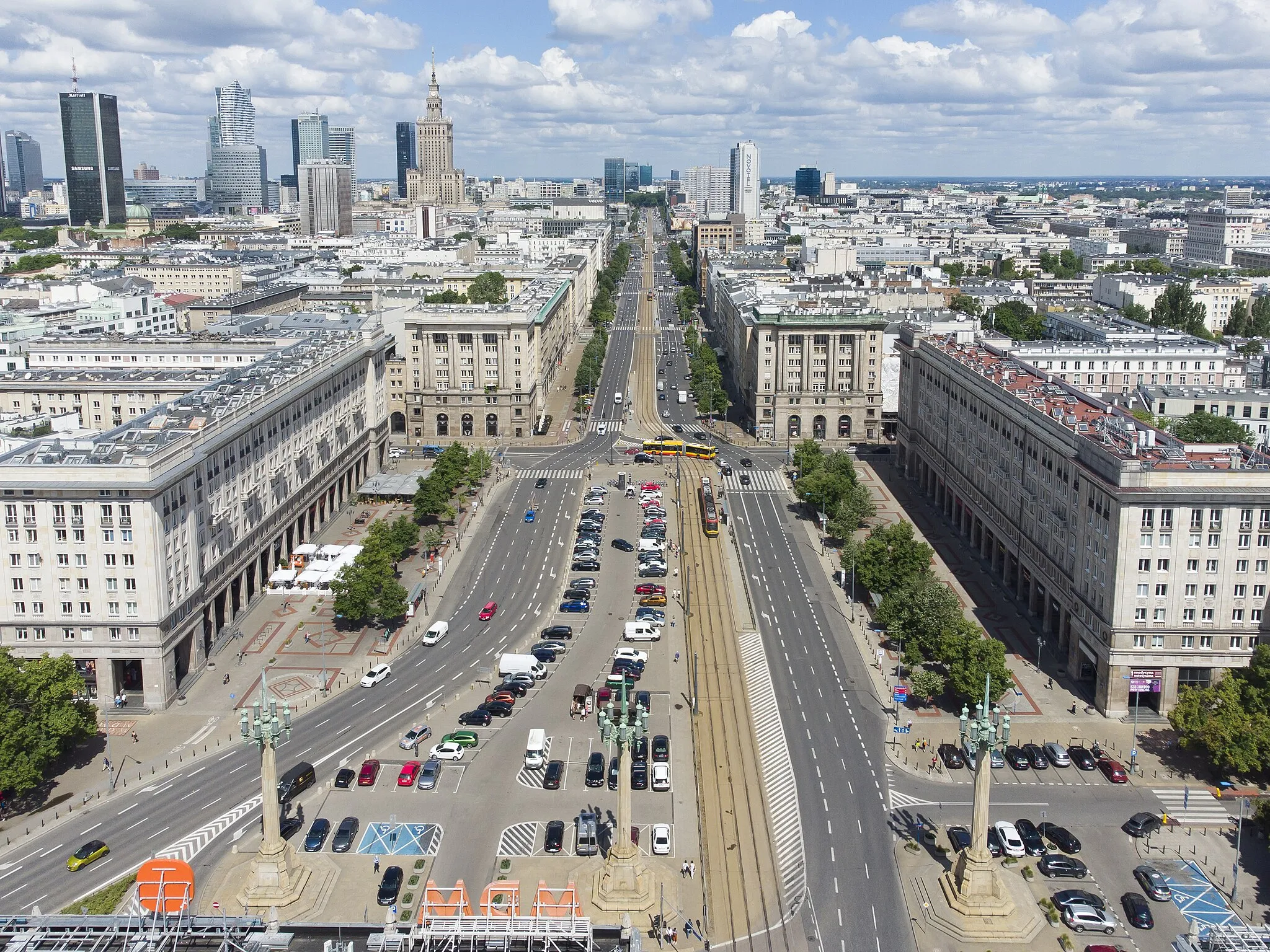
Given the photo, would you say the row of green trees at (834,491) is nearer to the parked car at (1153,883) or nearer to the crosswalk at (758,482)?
the crosswalk at (758,482)

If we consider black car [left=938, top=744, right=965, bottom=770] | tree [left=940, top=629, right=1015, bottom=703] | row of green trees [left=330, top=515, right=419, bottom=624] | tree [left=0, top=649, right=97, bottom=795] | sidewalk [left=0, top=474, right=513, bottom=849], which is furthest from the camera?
row of green trees [left=330, top=515, right=419, bottom=624]

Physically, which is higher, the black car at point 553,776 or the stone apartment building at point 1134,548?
the stone apartment building at point 1134,548

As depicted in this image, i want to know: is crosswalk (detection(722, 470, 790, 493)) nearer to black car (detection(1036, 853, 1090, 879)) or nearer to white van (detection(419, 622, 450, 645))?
white van (detection(419, 622, 450, 645))

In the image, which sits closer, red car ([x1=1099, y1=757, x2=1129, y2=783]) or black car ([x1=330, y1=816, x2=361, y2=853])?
black car ([x1=330, y1=816, x2=361, y2=853])

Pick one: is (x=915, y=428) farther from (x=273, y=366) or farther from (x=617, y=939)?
(x=617, y=939)

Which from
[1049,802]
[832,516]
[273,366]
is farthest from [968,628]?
[273,366]

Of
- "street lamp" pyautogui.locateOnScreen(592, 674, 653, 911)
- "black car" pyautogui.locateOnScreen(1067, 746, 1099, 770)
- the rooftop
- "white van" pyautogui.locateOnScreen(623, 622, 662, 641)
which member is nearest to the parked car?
"black car" pyautogui.locateOnScreen(1067, 746, 1099, 770)

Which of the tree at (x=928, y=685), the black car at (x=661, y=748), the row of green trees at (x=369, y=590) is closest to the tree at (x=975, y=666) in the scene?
the tree at (x=928, y=685)
